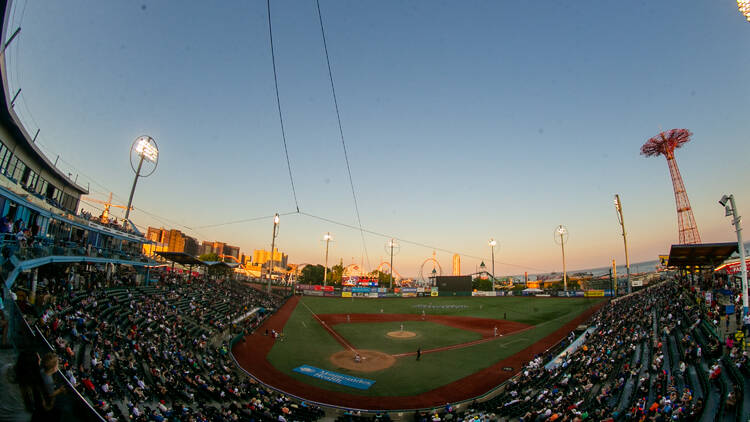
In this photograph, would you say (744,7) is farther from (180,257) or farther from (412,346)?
(180,257)

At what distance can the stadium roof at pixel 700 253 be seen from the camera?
26.0m

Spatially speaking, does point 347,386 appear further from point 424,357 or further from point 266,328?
point 266,328

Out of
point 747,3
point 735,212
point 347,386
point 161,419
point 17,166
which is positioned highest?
point 747,3

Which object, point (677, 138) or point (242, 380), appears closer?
point (242, 380)

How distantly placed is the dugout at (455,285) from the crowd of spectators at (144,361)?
61049mm

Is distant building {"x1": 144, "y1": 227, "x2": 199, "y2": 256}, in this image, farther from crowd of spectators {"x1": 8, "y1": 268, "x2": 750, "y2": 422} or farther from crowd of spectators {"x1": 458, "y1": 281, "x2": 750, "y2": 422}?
crowd of spectators {"x1": 458, "y1": 281, "x2": 750, "y2": 422}

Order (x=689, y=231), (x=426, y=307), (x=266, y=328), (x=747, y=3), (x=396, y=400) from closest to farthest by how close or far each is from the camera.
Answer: (x=747, y=3), (x=396, y=400), (x=266, y=328), (x=689, y=231), (x=426, y=307)

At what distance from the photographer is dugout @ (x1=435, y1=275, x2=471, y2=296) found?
266 feet

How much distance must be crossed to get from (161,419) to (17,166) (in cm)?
1986

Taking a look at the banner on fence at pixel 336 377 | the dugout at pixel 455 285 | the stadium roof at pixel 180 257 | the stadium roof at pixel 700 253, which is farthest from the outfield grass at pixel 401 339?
the dugout at pixel 455 285

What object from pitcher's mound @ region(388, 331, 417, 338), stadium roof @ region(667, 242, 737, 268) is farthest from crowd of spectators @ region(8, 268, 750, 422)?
pitcher's mound @ region(388, 331, 417, 338)

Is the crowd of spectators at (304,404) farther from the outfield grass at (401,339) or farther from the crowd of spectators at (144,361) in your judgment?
the outfield grass at (401,339)

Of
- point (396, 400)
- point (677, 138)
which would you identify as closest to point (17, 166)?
point (396, 400)

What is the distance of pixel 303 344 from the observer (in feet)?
111
